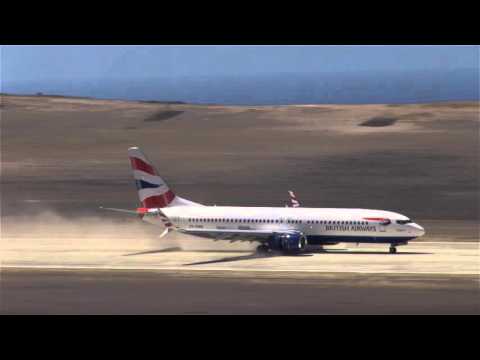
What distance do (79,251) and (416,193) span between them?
1415 inches

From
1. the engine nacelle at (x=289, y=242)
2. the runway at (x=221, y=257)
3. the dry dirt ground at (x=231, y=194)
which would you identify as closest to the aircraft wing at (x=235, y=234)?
the engine nacelle at (x=289, y=242)

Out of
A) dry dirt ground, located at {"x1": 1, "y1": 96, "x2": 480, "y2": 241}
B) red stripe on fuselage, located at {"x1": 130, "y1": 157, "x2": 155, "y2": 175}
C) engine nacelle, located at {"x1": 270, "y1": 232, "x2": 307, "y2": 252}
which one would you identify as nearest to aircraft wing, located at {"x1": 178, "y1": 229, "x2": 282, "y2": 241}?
engine nacelle, located at {"x1": 270, "y1": 232, "x2": 307, "y2": 252}

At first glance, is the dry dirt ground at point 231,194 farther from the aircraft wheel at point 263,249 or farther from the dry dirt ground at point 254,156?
the aircraft wheel at point 263,249

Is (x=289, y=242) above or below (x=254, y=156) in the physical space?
below

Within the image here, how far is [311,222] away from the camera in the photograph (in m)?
79.9

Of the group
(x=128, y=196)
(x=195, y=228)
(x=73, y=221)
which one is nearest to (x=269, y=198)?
(x=128, y=196)

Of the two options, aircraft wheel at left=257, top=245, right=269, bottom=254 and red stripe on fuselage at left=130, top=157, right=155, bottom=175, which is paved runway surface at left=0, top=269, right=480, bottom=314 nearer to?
aircraft wheel at left=257, top=245, right=269, bottom=254

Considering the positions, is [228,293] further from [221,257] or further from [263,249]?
[263,249]

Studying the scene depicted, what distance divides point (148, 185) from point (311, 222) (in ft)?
37.7

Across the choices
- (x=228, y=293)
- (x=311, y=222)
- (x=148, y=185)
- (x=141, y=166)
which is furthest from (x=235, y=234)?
(x=228, y=293)

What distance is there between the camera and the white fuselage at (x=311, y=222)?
78.7m

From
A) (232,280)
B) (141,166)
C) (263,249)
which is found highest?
(141,166)

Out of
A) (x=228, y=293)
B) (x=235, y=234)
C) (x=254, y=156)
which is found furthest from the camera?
(x=254, y=156)
